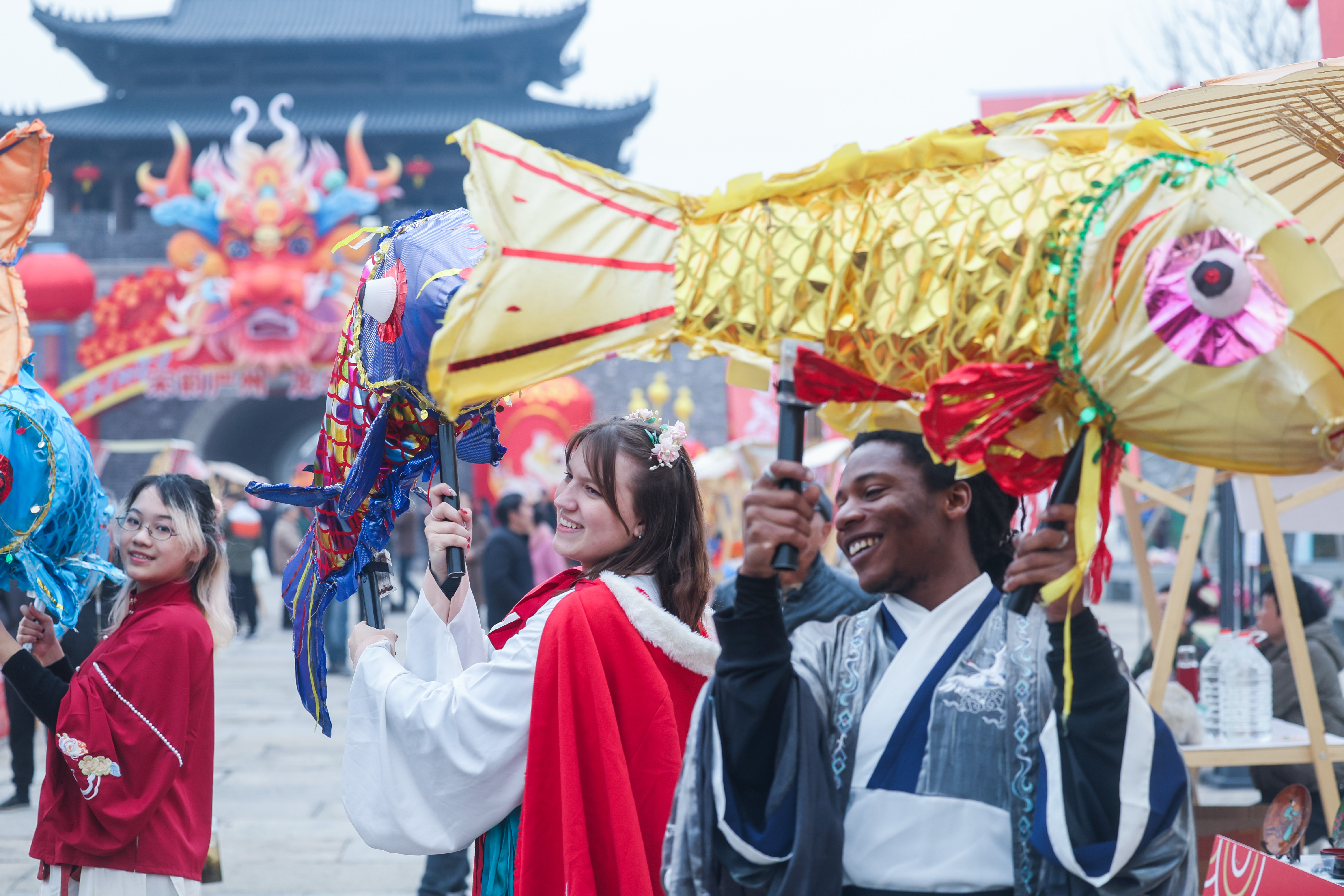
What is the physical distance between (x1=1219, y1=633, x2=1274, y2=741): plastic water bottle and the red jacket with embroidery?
3.08 metres

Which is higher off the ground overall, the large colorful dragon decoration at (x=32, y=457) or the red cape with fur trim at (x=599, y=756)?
the large colorful dragon decoration at (x=32, y=457)

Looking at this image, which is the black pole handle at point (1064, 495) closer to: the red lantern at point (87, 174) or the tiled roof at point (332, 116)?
the tiled roof at point (332, 116)

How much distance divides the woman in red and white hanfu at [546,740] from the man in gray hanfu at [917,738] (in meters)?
0.44

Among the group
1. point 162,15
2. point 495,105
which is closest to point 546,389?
point 495,105

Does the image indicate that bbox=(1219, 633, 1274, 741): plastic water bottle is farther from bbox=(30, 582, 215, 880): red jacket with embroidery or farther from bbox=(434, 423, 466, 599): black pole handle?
bbox=(30, 582, 215, 880): red jacket with embroidery

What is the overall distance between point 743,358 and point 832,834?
58cm

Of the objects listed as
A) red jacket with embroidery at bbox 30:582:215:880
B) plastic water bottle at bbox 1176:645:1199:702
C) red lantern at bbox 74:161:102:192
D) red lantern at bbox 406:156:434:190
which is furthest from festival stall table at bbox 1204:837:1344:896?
red lantern at bbox 74:161:102:192

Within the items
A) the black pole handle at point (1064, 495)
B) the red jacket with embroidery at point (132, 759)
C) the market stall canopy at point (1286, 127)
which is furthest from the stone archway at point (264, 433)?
the black pole handle at point (1064, 495)

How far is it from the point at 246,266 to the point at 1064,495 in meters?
17.9

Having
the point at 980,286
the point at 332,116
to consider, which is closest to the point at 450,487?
the point at 980,286

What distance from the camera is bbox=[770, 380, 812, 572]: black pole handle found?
4.30 feet

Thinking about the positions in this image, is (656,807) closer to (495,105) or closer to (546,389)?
(546,389)

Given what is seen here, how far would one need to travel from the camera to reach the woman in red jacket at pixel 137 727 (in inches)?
91.7

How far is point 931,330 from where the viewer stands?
1.27m
